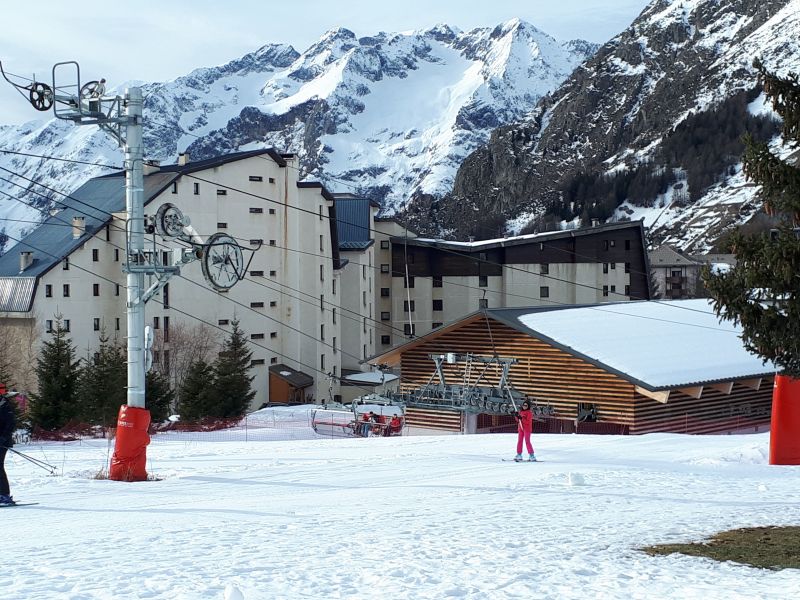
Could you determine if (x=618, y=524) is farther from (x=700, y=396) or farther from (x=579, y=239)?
(x=579, y=239)

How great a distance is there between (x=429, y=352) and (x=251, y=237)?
102 ft

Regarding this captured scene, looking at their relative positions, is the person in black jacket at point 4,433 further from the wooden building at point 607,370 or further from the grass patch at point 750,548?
the wooden building at point 607,370

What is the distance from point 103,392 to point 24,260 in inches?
911

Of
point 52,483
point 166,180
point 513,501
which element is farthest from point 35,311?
point 513,501

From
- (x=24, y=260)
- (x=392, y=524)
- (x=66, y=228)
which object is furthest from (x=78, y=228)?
(x=392, y=524)

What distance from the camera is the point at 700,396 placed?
33125mm

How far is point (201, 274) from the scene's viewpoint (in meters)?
60.5

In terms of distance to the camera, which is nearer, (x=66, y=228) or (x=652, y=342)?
(x=652, y=342)

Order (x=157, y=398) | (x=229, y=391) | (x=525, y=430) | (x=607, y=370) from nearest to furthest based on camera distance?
(x=525, y=430), (x=607, y=370), (x=157, y=398), (x=229, y=391)

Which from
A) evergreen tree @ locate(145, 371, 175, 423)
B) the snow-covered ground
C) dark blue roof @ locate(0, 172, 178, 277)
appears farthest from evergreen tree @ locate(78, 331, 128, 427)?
the snow-covered ground

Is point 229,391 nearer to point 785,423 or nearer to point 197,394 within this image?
point 197,394

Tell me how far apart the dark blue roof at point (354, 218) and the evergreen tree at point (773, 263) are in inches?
2653

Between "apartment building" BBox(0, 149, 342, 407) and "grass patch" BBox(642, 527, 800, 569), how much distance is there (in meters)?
49.2

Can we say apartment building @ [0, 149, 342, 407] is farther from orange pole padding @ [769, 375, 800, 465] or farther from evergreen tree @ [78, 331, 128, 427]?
orange pole padding @ [769, 375, 800, 465]
